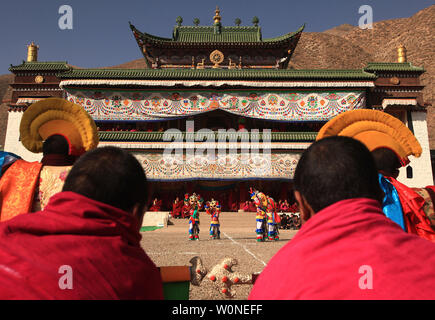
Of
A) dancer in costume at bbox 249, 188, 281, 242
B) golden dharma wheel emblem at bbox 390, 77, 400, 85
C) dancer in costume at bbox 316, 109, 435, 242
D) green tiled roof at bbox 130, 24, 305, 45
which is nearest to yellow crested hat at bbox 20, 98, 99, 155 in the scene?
dancer in costume at bbox 316, 109, 435, 242

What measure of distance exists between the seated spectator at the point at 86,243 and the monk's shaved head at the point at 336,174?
683 millimetres

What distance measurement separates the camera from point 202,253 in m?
7.23

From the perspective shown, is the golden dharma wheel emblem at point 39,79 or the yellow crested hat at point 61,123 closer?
the yellow crested hat at point 61,123

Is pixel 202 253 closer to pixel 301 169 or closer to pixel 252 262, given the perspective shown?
pixel 252 262

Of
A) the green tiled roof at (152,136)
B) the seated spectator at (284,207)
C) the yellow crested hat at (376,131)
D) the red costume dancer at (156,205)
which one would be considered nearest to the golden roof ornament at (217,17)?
the green tiled roof at (152,136)

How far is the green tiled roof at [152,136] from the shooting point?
1781 centimetres

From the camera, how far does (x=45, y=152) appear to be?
2922 millimetres

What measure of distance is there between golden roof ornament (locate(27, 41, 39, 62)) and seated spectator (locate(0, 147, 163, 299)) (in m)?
27.1

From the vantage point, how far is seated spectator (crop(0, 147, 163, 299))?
109 centimetres

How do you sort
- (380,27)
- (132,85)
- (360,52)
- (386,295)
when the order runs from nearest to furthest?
(386,295) → (132,85) → (360,52) → (380,27)

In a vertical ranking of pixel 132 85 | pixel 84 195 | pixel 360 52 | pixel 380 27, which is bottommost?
pixel 84 195

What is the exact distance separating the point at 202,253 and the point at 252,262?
1.56 metres

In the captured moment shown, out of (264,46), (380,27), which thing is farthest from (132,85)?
(380,27)

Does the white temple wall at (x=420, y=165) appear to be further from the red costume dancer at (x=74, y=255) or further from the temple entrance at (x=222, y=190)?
the red costume dancer at (x=74, y=255)
